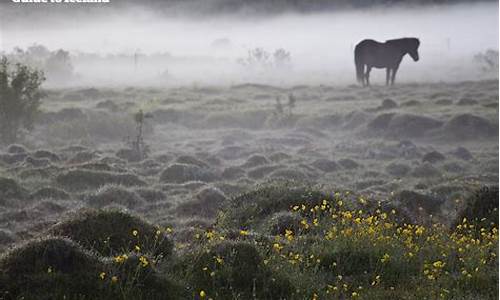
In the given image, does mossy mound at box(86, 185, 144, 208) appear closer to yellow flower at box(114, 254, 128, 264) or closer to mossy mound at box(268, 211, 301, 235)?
mossy mound at box(268, 211, 301, 235)

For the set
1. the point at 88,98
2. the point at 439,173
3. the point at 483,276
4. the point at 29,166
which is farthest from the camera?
the point at 88,98

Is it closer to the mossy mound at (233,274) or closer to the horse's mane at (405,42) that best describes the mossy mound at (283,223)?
the mossy mound at (233,274)

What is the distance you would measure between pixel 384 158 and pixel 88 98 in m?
29.6

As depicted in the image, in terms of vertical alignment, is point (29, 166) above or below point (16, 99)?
below

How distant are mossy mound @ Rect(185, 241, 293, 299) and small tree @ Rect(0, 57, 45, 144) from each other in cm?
2345

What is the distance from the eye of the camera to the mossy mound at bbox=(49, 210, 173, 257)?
360 inches

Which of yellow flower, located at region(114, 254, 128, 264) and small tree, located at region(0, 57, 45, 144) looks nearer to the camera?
yellow flower, located at region(114, 254, 128, 264)

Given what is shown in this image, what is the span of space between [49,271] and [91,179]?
14.0 m

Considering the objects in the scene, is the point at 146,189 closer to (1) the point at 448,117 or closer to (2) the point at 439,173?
(2) the point at 439,173

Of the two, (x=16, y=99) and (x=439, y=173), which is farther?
(x=16, y=99)

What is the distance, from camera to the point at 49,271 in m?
6.82

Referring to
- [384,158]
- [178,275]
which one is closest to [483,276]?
[178,275]

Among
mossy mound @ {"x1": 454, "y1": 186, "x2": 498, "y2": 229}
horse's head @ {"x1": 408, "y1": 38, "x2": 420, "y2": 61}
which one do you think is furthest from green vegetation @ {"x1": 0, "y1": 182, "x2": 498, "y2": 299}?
horse's head @ {"x1": 408, "y1": 38, "x2": 420, "y2": 61}

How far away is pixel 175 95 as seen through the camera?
5241cm
